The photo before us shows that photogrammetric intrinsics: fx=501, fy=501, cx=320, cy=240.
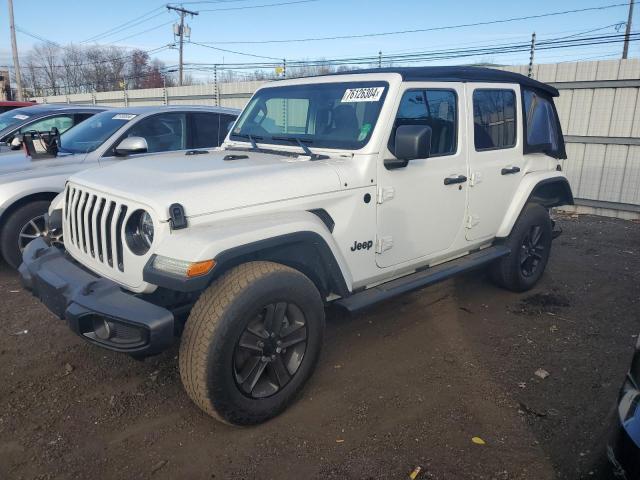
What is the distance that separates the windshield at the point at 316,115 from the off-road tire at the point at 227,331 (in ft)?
4.06

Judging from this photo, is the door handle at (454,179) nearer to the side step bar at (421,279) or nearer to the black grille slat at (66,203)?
the side step bar at (421,279)

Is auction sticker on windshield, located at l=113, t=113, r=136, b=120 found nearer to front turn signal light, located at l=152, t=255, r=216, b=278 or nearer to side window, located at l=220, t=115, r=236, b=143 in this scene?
side window, located at l=220, t=115, r=236, b=143

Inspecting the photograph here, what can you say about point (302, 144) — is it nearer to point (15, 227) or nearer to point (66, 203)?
point (66, 203)

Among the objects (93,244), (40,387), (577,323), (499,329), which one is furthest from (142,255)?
(577,323)

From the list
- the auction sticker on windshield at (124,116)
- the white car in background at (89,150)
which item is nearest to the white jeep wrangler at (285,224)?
the white car in background at (89,150)

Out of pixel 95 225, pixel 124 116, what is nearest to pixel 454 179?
pixel 95 225

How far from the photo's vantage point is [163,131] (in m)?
6.05

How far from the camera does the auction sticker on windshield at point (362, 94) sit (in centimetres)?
360

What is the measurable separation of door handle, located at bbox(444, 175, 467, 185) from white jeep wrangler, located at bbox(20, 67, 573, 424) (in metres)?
0.04

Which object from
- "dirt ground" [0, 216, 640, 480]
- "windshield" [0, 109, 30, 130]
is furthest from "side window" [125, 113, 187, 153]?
"windshield" [0, 109, 30, 130]

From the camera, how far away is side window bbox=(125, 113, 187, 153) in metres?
5.86

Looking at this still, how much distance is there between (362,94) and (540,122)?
2.50 m

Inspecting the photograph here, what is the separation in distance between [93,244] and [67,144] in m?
3.52

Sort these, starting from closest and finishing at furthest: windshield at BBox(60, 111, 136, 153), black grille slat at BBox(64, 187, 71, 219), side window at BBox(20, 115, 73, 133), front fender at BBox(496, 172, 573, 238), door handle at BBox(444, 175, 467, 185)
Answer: black grille slat at BBox(64, 187, 71, 219), door handle at BBox(444, 175, 467, 185), front fender at BBox(496, 172, 573, 238), windshield at BBox(60, 111, 136, 153), side window at BBox(20, 115, 73, 133)
